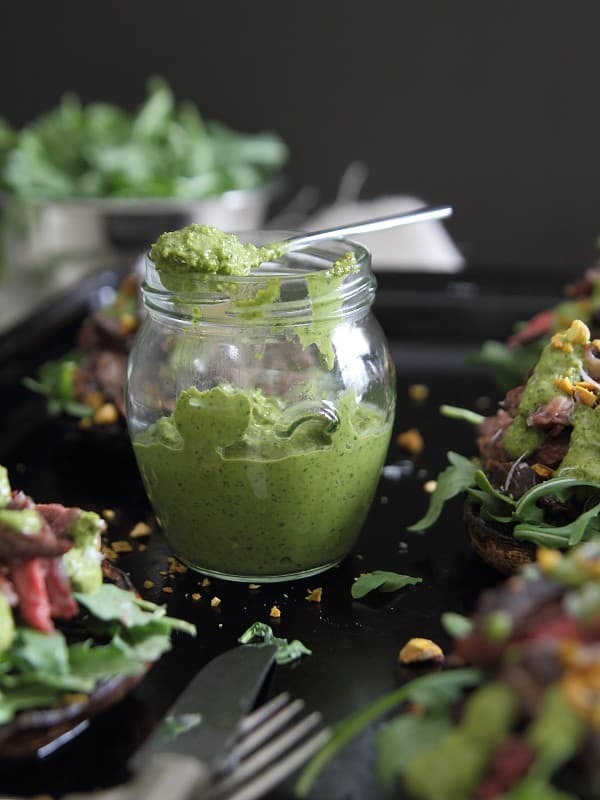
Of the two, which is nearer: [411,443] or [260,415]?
[260,415]

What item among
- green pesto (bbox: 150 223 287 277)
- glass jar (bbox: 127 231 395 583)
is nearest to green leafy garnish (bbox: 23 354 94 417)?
glass jar (bbox: 127 231 395 583)

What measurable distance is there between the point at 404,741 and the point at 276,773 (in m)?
0.24

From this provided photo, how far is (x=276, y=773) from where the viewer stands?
180cm

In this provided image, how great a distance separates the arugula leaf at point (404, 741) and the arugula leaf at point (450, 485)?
996 mm

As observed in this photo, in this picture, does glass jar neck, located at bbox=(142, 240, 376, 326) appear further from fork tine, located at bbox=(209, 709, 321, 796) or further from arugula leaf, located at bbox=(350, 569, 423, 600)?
fork tine, located at bbox=(209, 709, 321, 796)

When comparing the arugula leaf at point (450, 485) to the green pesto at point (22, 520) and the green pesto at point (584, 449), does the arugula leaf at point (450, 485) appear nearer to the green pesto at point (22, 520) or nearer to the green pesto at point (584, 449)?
the green pesto at point (584, 449)

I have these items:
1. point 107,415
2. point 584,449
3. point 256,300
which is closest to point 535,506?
point 584,449

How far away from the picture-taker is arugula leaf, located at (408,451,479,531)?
2670 millimetres

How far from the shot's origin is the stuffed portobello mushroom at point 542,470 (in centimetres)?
245

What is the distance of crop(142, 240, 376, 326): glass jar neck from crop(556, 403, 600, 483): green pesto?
54 cm

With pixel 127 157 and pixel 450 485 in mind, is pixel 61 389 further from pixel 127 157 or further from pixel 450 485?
pixel 127 157

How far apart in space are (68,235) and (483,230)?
3352mm

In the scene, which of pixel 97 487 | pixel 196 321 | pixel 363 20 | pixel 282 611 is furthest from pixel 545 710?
pixel 363 20

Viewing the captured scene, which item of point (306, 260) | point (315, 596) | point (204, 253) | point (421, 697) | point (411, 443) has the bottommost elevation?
point (411, 443)
